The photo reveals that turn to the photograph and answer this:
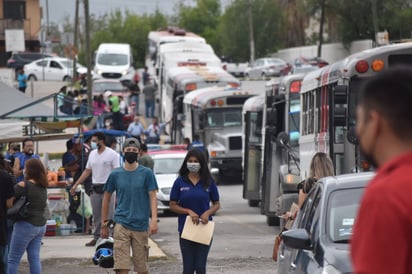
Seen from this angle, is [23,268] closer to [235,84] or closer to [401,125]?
[401,125]

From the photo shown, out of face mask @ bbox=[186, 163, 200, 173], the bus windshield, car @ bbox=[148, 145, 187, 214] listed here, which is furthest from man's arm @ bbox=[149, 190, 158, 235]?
the bus windshield

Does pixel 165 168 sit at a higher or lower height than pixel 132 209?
lower

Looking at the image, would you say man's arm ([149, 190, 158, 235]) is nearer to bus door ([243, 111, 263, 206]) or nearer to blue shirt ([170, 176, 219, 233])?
blue shirt ([170, 176, 219, 233])

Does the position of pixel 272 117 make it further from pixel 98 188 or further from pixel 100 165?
pixel 100 165

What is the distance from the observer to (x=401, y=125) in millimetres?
3580

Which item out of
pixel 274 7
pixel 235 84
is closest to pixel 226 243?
pixel 235 84

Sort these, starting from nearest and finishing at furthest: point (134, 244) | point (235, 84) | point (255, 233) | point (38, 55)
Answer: point (134, 244) < point (255, 233) < point (235, 84) < point (38, 55)

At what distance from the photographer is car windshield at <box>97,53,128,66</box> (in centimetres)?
6688

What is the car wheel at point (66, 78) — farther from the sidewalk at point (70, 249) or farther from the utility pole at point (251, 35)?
the sidewalk at point (70, 249)

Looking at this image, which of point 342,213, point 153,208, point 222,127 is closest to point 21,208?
point 153,208

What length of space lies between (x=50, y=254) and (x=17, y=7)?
6668 cm

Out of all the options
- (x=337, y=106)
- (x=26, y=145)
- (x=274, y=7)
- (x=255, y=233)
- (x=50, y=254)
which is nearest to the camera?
(x=337, y=106)

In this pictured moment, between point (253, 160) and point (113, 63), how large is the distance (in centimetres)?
4239

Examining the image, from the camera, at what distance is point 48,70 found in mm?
64750
